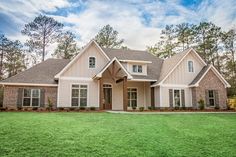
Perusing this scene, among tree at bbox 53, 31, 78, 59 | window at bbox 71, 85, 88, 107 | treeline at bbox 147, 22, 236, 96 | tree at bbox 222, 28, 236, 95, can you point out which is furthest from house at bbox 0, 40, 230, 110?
treeline at bbox 147, 22, 236, 96

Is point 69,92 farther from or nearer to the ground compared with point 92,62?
nearer to the ground

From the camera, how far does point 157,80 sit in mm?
A: 19812

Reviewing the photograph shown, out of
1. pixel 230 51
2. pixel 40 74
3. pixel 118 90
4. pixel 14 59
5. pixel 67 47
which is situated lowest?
pixel 118 90

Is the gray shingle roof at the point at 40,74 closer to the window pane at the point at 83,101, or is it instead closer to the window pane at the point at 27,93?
the window pane at the point at 27,93

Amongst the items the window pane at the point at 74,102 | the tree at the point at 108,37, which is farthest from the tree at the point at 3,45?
the window pane at the point at 74,102

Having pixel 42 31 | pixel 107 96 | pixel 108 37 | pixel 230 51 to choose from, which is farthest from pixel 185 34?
pixel 42 31

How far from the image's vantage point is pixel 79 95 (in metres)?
17.6

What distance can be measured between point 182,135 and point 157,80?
13.1 m

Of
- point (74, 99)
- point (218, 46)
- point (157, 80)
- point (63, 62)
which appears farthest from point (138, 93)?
point (218, 46)

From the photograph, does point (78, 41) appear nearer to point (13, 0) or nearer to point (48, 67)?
point (48, 67)

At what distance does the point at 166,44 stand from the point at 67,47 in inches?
644

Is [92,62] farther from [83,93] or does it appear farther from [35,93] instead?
[35,93]

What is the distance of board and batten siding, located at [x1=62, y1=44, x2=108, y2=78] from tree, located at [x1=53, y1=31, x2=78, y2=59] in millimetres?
14386

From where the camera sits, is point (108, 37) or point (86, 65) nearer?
point (86, 65)
